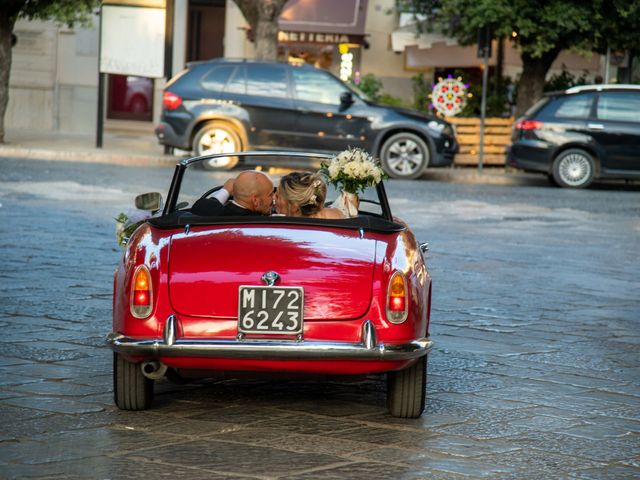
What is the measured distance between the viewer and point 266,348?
5.90m

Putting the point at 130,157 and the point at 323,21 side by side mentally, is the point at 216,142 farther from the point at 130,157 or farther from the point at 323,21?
the point at 323,21

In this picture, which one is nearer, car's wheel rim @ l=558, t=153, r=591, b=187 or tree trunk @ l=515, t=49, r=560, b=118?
car's wheel rim @ l=558, t=153, r=591, b=187

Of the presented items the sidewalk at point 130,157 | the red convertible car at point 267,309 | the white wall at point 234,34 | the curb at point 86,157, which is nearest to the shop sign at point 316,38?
the white wall at point 234,34

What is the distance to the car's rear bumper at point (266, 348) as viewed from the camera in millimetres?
5910

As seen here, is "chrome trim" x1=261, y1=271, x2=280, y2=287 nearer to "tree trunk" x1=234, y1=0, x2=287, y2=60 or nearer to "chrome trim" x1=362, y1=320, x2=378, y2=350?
"chrome trim" x1=362, y1=320, x2=378, y2=350

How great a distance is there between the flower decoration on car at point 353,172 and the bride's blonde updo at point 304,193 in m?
0.38

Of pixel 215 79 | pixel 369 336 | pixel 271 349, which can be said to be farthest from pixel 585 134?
pixel 271 349

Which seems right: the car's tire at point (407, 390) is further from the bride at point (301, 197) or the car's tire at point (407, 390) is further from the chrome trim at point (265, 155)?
the chrome trim at point (265, 155)

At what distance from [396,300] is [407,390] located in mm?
472

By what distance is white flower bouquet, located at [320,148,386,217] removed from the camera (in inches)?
285

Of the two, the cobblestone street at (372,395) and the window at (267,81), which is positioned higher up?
the window at (267,81)

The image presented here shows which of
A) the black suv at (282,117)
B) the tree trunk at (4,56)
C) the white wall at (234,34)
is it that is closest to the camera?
the black suv at (282,117)

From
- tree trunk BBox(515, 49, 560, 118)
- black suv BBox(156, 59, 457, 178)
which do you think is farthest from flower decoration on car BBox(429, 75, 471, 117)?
black suv BBox(156, 59, 457, 178)

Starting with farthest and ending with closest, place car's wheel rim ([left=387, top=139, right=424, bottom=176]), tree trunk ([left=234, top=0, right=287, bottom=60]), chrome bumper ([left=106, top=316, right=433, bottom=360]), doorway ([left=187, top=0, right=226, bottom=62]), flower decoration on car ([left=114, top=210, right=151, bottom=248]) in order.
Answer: doorway ([left=187, top=0, right=226, bottom=62]) → tree trunk ([left=234, top=0, right=287, bottom=60]) → car's wheel rim ([left=387, top=139, right=424, bottom=176]) → flower decoration on car ([left=114, top=210, right=151, bottom=248]) → chrome bumper ([left=106, top=316, right=433, bottom=360])
